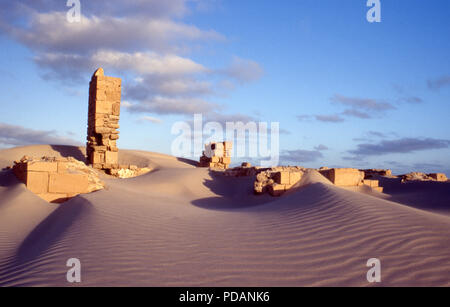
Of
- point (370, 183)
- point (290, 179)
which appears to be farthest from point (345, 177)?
point (290, 179)

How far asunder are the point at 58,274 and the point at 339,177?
468 inches

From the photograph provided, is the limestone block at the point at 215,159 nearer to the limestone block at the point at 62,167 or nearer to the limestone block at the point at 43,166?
the limestone block at the point at 62,167

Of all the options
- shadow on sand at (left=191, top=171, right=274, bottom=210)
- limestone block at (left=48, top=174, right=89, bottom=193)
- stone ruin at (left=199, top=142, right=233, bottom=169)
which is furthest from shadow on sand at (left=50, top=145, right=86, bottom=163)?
limestone block at (left=48, top=174, right=89, bottom=193)

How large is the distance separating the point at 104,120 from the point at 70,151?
525 cm

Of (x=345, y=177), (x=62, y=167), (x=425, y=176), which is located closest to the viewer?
(x=62, y=167)

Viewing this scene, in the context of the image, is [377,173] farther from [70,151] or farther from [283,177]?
[70,151]

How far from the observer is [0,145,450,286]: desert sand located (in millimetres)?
3979

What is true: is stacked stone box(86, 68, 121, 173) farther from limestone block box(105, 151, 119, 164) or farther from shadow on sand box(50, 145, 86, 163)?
shadow on sand box(50, 145, 86, 163)

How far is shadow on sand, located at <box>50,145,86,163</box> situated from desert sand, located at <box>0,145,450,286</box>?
1281cm

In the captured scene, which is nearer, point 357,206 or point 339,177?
point 357,206

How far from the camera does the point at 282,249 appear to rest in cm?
476

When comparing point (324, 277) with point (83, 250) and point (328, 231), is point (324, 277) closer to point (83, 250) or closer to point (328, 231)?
point (328, 231)

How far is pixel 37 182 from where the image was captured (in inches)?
369

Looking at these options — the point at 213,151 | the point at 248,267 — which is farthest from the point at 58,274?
the point at 213,151
